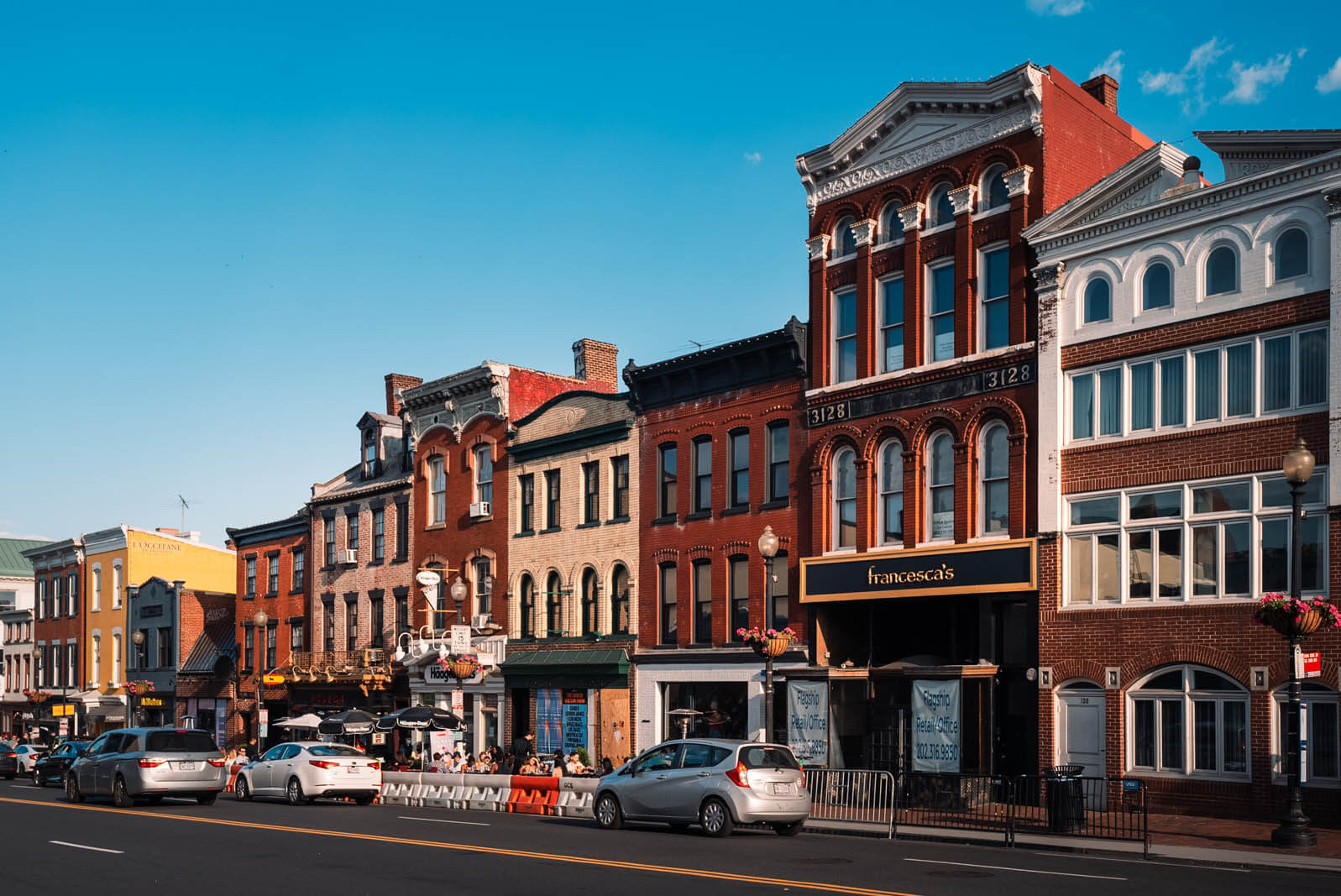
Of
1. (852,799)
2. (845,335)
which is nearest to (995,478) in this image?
(845,335)

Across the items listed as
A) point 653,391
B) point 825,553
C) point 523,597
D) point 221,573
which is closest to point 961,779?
point 825,553

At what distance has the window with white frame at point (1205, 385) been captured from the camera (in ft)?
83.1

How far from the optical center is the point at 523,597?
147 feet

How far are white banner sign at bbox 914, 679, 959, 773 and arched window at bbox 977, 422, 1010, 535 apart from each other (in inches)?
140

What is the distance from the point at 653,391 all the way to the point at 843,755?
12.2m

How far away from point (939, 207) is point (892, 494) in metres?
6.75

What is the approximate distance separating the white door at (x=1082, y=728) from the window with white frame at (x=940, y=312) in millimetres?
8006

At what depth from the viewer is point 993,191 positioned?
31.5 metres

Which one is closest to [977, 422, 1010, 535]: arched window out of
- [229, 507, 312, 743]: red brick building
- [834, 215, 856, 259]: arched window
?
[834, 215, 856, 259]: arched window

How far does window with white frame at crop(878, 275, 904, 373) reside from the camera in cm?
3309

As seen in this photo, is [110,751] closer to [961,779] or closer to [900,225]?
[961,779]

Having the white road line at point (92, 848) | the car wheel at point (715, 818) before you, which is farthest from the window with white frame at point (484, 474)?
the white road line at point (92, 848)

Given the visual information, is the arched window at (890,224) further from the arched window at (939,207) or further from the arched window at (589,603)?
the arched window at (589,603)

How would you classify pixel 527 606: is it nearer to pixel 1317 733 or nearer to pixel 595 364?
pixel 595 364
